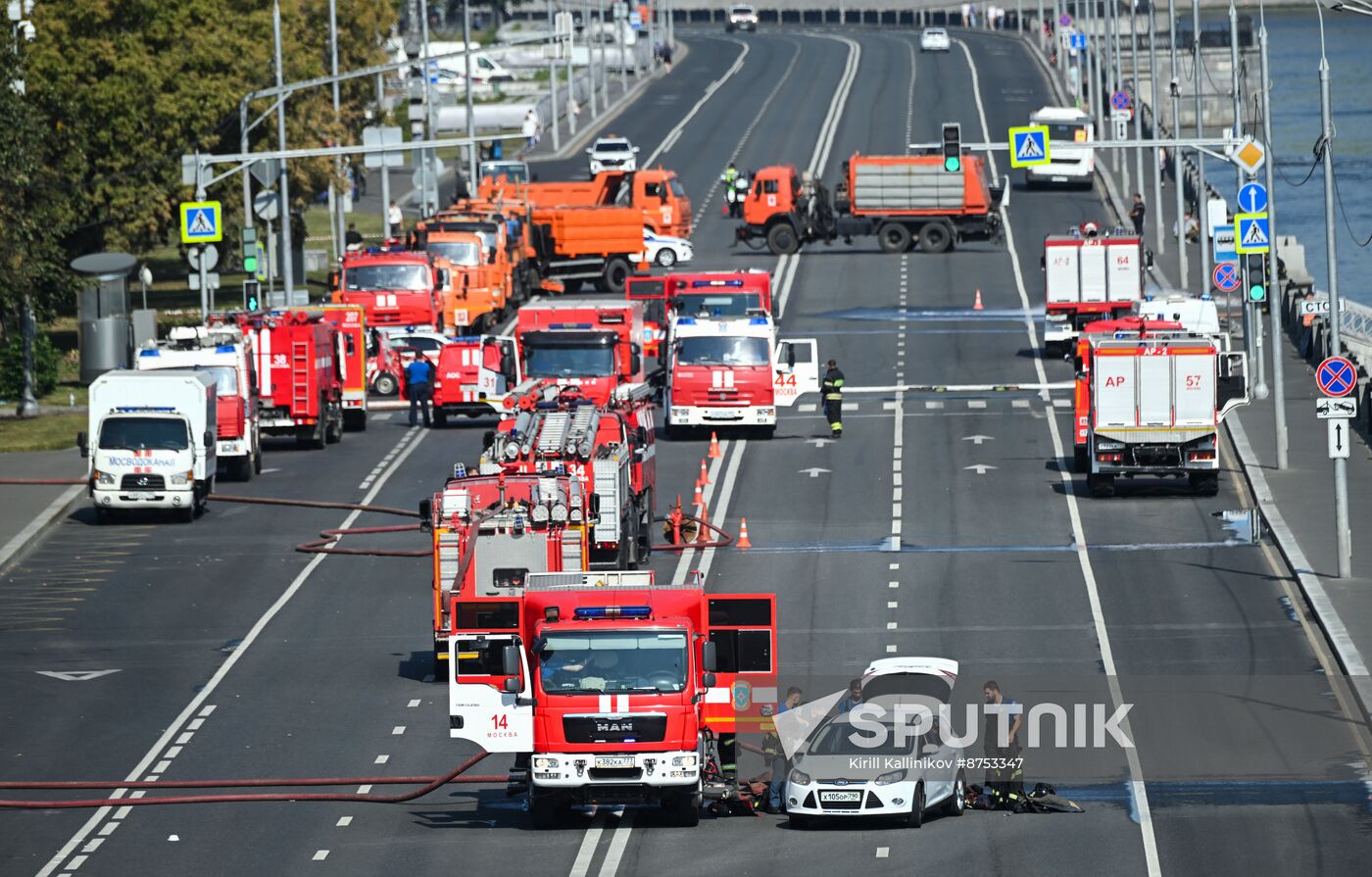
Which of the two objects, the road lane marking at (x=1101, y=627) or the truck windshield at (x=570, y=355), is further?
the truck windshield at (x=570, y=355)

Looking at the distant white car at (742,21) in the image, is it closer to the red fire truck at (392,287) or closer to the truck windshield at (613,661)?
the red fire truck at (392,287)

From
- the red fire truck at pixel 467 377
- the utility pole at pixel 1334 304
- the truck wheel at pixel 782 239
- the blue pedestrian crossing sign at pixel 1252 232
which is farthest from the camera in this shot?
the truck wheel at pixel 782 239

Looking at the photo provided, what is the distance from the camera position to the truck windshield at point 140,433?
150ft

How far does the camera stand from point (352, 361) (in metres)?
56.6

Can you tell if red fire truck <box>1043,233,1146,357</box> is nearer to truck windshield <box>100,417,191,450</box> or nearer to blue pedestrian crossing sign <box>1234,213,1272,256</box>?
blue pedestrian crossing sign <box>1234,213,1272,256</box>

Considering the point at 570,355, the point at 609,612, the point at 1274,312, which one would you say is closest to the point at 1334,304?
the point at 1274,312

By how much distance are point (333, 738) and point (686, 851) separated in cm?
695

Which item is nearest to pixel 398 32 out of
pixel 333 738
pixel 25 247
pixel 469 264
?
pixel 469 264

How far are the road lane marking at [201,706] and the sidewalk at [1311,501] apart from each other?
1406 cm

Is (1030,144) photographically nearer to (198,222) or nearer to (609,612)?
(198,222)

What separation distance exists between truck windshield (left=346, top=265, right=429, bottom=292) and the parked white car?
4053cm

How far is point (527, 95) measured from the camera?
154000mm

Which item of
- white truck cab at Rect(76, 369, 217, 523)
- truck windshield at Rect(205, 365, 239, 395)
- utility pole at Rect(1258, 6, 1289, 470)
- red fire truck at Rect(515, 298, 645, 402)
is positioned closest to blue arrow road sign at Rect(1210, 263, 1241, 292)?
utility pole at Rect(1258, 6, 1289, 470)

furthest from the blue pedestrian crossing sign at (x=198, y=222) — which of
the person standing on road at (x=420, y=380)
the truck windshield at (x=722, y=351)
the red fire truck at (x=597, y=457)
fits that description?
the red fire truck at (x=597, y=457)
